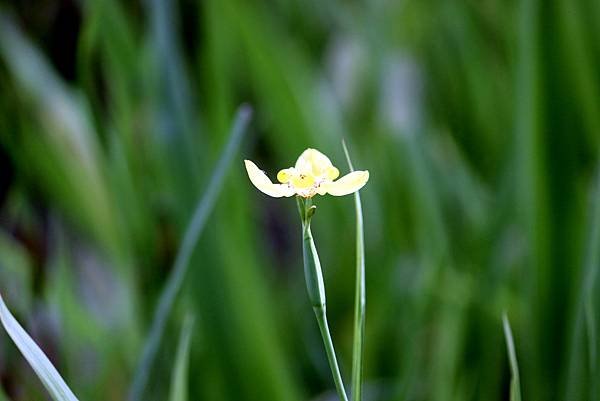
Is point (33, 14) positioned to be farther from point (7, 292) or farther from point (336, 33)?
point (336, 33)

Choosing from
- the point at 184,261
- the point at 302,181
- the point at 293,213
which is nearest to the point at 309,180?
the point at 302,181

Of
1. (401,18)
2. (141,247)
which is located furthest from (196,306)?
(401,18)

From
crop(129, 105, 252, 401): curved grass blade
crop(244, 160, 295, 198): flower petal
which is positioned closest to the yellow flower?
crop(244, 160, 295, 198): flower petal

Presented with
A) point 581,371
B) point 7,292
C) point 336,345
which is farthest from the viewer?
point 336,345

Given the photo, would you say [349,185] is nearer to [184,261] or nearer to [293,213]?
[184,261]

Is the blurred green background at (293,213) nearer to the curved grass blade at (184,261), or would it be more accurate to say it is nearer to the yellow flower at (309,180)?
the curved grass blade at (184,261)

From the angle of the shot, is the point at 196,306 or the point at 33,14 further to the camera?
the point at 33,14
